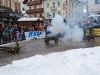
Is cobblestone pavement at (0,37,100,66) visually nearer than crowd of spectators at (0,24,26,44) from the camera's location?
Yes

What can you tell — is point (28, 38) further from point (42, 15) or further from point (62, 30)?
point (42, 15)

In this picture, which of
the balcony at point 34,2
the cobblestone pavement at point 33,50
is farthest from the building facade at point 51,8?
the cobblestone pavement at point 33,50

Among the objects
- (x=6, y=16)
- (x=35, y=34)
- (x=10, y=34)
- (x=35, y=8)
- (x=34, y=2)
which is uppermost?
(x=34, y=2)

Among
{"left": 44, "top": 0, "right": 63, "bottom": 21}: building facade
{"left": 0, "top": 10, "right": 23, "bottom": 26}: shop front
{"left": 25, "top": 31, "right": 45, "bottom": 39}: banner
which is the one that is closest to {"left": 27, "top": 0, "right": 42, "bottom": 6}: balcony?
{"left": 44, "top": 0, "right": 63, "bottom": 21}: building facade

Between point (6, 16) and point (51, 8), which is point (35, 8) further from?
point (6, 16)

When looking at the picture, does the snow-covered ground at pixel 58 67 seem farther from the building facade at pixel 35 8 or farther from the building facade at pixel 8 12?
the building facade at pixel 35 8

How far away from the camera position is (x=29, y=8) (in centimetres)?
7625

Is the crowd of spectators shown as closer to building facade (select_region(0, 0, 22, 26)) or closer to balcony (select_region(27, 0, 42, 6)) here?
building facade (select_region(0, 0, 22, 26))

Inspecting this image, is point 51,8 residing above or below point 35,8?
below

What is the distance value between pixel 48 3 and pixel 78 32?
52.8 m

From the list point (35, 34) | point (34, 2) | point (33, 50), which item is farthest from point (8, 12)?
point (34, 2)

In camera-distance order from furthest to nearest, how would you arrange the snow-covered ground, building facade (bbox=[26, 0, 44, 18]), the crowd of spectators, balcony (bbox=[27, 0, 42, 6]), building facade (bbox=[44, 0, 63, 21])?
balcony (bbox=[27, 0, 42, 6]) → building facade (bbox=[26, 0, 44, 18]) → building facade (bbox=[44, 0, 63, 21]) → the crowd of spectators → the snow-covered ground

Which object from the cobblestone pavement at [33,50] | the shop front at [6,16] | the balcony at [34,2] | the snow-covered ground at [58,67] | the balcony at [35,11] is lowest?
the cobblestone pavement at [33,50]

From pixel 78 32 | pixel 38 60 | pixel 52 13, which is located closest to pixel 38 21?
pixel 78 32
